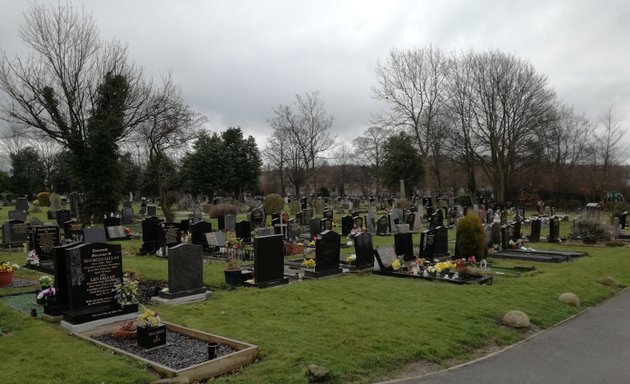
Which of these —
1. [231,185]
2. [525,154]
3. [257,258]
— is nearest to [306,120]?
[231,185]

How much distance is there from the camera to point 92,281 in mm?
9188

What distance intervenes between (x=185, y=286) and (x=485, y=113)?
4151cm

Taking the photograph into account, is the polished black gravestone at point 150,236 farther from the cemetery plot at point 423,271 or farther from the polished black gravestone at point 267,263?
the cemetery plot at point 423,271

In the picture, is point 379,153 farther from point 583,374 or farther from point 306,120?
point 583,374

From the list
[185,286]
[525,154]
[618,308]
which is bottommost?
[618,308]

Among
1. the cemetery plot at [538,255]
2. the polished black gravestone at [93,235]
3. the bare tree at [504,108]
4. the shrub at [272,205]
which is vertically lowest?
the cemetery plot at [538,255]

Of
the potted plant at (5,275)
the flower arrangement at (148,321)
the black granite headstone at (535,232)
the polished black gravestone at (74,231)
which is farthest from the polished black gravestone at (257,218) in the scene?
the flower arrangement at (148,321)

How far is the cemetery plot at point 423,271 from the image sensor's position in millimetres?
13418

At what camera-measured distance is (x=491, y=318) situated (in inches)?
389

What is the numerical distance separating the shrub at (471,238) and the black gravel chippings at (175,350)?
1048 cm

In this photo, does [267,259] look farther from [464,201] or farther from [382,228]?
[464,201]

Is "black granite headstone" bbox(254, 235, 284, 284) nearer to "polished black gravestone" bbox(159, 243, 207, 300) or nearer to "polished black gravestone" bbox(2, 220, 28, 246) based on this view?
"polished black gravestone" bbox(159, 243, 207, 300)

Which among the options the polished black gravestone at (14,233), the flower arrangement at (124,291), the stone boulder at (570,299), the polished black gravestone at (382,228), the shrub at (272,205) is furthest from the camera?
the shrub at (272,205)

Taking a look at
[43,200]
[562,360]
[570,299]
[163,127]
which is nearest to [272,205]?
[163,127]
